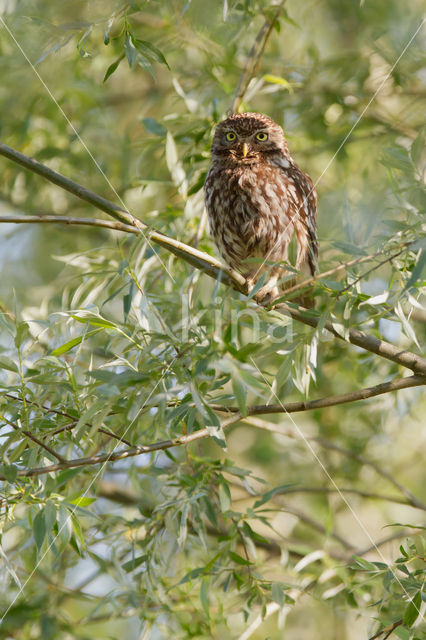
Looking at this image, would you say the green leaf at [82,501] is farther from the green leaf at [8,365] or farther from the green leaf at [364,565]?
the green leaf at [364,565]

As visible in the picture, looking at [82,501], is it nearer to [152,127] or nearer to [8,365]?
[8,365]

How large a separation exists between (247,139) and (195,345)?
1.64m

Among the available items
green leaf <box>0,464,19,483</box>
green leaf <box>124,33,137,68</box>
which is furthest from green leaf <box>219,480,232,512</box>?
green leaf <box>124,33,137,68</box>

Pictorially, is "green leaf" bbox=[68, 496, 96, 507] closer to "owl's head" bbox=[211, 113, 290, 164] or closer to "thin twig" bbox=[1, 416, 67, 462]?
"thin twig" bbox=[1, 416, 67, 462]

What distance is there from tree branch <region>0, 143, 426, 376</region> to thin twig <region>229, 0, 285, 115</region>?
3.94 feet

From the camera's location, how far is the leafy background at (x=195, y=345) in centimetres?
176

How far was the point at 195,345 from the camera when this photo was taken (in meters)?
1.64

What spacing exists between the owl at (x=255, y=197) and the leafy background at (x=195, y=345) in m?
0.10

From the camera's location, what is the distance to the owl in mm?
2904

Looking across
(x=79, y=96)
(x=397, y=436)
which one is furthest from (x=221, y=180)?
(x=397, y=436)

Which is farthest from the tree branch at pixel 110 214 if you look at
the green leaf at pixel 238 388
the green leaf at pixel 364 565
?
the green leaf at pixel 364 565

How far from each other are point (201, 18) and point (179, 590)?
Result: 2.03 metres

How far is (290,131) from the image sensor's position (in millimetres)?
3719

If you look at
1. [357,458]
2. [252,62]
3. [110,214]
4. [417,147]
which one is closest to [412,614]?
[417,147]
